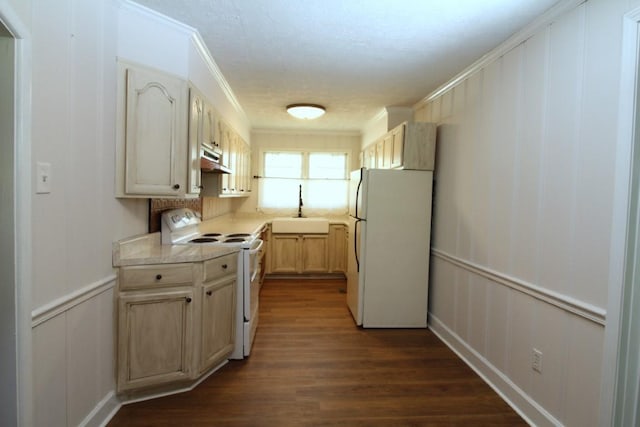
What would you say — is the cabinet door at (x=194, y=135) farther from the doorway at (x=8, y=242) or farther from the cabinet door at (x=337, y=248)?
the cabinet door at (x=337, y=248)

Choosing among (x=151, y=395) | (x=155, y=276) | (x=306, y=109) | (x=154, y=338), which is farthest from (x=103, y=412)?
(x=306, y=109)

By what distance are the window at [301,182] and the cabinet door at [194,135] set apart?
3.41m

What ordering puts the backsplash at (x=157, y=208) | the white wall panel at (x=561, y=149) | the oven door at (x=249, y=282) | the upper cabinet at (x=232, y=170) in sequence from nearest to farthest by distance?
1. the white wall panel at (x=561, y=149)
2. the backsplash at (x=157, y=208)
3. the oven door at (x=249, y=282)
4. the upper cabinet at (x=232, y=170)

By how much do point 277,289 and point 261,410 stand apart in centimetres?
287

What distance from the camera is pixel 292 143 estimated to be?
6.02 metres

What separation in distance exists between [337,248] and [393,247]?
2.21m

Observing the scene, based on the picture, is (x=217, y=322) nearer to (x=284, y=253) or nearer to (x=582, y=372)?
(x=582, y=372)

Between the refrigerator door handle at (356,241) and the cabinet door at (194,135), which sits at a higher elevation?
the cabinet door at (194,135)

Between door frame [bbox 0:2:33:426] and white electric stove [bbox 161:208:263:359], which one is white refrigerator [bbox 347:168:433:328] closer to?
white electric stove [bbox 161:208:263:359]

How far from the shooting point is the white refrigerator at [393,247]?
352 cm

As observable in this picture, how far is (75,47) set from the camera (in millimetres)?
1653

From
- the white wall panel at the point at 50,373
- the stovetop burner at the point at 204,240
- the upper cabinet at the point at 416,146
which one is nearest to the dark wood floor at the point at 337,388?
the white wall panel at the point at 50,373

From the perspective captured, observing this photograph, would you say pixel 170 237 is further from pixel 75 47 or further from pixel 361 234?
pixel 361 234

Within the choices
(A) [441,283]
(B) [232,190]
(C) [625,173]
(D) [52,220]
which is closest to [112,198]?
(D) [52,220]
